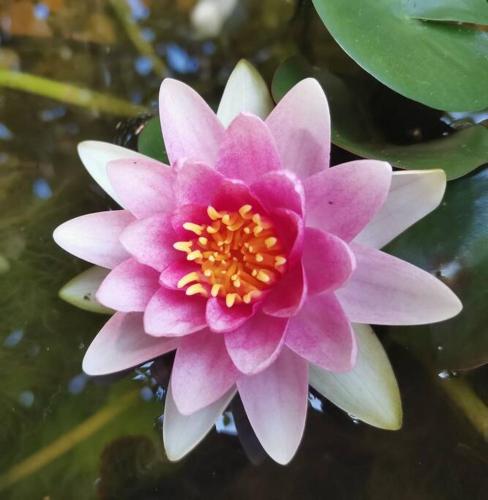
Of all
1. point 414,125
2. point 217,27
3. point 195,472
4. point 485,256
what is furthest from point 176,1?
point 195,472

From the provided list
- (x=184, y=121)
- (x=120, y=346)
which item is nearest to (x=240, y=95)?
(x=184, y=121)

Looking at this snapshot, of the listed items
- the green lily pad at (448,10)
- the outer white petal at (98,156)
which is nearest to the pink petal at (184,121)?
the outer white petal at (98,156)

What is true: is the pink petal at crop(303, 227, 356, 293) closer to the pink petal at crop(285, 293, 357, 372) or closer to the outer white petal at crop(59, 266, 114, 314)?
the pink petal at crop(285, 293, 357, 372)

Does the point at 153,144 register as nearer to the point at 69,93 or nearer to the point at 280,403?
the point at 69,93

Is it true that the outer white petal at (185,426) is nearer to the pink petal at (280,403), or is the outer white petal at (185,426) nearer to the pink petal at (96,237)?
the pink petal at (280,403)

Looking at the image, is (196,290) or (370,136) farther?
A: (370,136)

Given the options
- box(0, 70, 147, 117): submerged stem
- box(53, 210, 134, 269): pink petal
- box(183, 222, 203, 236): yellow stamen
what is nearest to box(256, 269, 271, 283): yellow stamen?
box(183, 222, 203, 236): yellow stamen

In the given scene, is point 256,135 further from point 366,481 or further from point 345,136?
point 366,481
